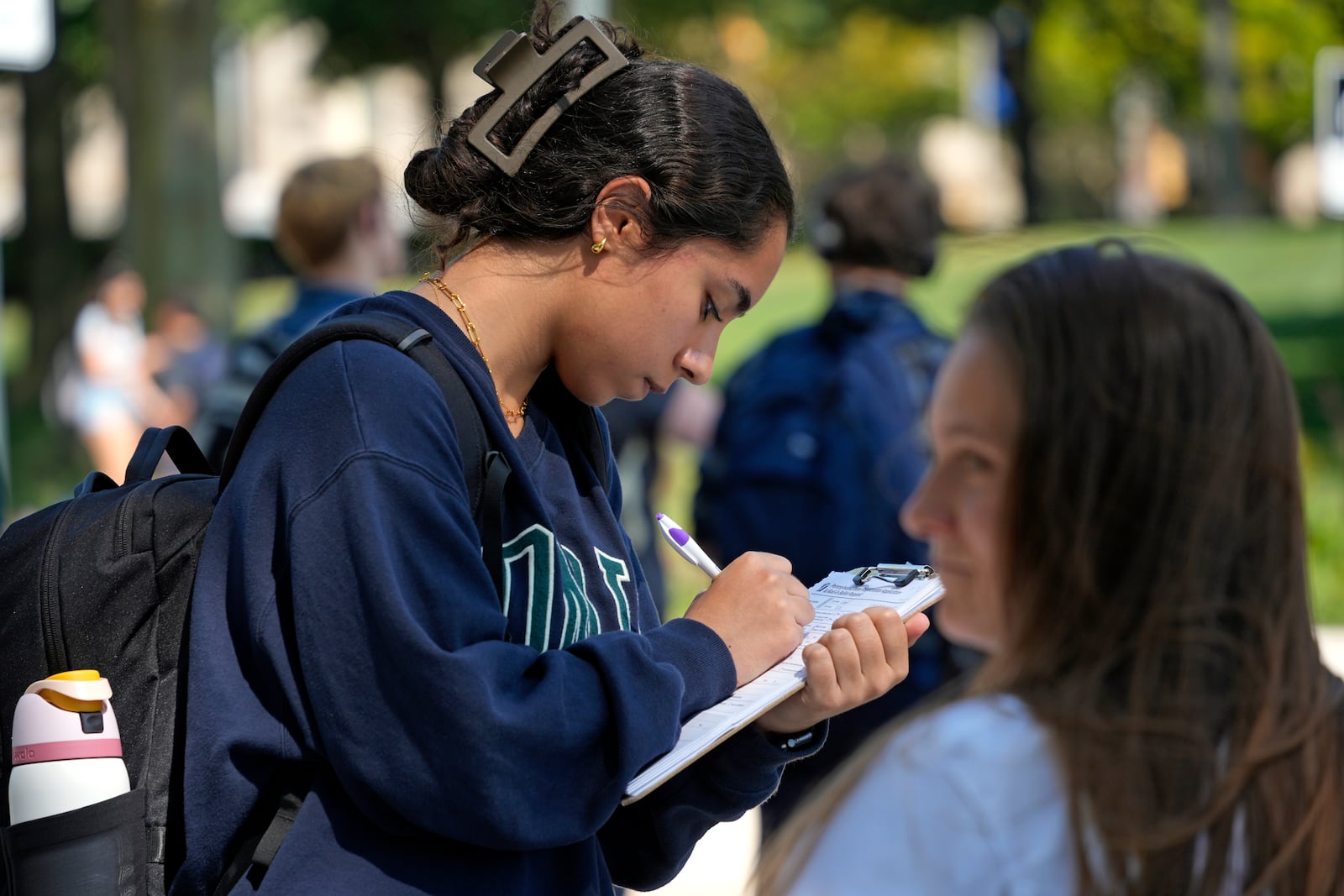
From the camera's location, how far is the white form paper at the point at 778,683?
163cm

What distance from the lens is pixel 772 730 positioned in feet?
6.39

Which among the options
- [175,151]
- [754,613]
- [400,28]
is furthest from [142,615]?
[400,28]

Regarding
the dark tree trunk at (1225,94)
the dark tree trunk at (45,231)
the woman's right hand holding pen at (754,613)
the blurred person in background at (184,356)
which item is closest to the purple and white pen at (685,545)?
the woman's right hand holding pen at (754,613)

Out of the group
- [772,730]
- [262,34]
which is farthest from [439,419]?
[262,34]

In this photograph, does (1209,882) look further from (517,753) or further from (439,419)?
(439,419)

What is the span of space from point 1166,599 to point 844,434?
8.33 ft

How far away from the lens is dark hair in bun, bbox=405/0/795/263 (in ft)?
6.06

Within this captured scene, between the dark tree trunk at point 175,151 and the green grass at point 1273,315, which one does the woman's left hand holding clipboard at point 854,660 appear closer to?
the green grass at point 1273,315

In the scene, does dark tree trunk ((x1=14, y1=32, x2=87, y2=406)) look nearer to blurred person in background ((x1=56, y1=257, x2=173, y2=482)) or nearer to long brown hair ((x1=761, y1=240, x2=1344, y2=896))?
blurred person in background ((x1=56, y1=257, x2=173, y2=482))

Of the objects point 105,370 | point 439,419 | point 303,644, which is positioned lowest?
point 105,370

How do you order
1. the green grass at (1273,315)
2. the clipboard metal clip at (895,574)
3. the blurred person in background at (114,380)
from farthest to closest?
the blurred person in background at (114,380)
the green grass at (1273,315)
the clipboard metal clip at (895,574)

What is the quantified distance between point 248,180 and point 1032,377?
45.2 m

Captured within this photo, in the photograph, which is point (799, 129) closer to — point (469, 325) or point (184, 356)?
point (184, 356)

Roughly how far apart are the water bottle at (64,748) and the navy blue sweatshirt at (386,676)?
3.4 inches
